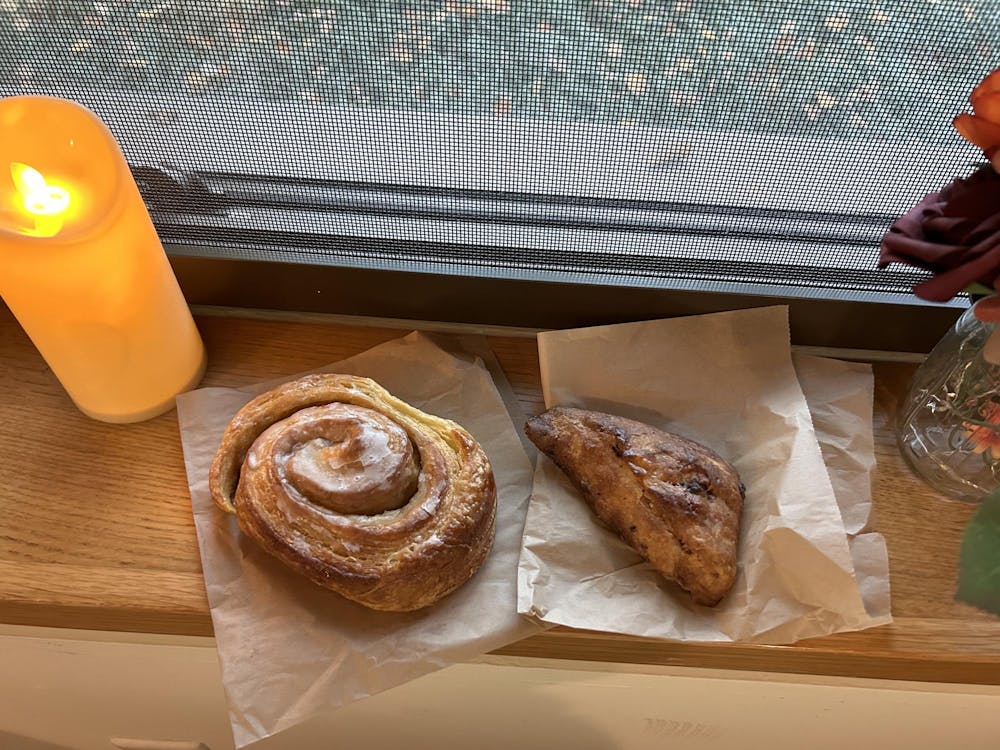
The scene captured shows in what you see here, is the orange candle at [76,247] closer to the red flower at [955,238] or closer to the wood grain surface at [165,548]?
the wood grain surface at [165,548]

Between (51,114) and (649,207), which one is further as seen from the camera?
(649,207)

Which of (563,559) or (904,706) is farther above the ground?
(563,559)

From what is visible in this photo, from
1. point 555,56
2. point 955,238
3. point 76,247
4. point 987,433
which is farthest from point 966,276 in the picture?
point 76,247

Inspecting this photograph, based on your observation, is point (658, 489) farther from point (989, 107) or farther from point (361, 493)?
point (989, 107)

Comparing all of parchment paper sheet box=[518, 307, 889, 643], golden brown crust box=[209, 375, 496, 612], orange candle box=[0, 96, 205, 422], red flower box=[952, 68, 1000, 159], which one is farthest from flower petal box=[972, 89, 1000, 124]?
orange candle box=[0, 96, 205, 422]

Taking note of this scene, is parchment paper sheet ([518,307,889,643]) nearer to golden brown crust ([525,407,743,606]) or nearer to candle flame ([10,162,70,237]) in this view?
→ golden brown crust ([525,407,743,606])

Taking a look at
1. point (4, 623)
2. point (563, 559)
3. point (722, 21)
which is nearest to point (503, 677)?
point (563, 559)

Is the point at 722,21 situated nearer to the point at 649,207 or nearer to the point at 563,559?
the point at 649,207
